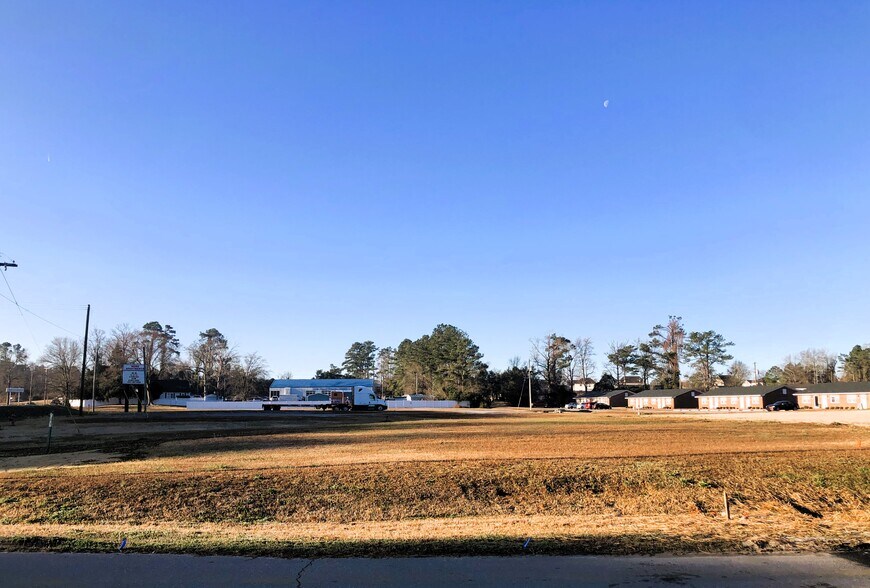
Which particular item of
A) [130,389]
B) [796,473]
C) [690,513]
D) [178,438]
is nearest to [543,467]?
[690,513]

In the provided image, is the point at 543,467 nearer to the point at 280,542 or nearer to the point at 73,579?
the point at 280,542

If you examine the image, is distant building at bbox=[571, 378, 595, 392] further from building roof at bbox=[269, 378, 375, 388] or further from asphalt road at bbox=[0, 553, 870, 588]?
asphalt road at bbox=[0, 553, 870, 588]

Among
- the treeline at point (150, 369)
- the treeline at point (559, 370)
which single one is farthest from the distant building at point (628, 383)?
the treeline at point (150, 369)

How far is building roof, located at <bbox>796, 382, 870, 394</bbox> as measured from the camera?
284ft

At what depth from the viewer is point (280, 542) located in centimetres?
871

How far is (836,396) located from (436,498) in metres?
96.6

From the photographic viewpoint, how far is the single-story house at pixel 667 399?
4227 inches

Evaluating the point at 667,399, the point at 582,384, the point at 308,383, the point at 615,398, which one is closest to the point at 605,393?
the point at 615,398

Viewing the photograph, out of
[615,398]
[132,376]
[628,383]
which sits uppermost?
[132,376]

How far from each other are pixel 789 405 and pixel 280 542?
9241 cm

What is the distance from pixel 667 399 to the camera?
4252 inches

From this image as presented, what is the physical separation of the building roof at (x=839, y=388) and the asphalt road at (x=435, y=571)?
9765 cm

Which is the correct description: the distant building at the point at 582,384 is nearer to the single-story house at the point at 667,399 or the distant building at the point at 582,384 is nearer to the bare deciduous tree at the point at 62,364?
the single-story house at the point at 667,399

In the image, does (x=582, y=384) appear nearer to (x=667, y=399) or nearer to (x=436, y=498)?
(x=667, y=399)
